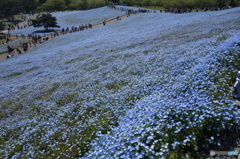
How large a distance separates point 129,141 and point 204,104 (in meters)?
2.80

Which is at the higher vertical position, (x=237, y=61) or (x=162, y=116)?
(x=237, y=61)

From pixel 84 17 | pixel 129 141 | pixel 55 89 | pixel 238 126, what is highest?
pixel 84 17

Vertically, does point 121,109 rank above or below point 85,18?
below

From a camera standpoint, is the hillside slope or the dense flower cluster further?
the dense flower cluster

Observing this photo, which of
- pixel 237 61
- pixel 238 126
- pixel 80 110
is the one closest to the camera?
pixel 238 126

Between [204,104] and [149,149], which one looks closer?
[149,149]

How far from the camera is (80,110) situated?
9562 millimetres

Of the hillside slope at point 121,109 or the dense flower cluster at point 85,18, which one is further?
the dense flower cluster at point 85,18

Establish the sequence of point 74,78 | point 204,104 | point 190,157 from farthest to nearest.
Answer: point 74,78 → point 204,104 → point 190,157

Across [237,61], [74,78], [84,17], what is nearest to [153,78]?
[237,61]

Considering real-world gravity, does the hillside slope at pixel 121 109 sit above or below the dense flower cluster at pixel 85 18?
below

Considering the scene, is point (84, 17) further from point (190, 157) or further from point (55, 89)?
point (190, 157)

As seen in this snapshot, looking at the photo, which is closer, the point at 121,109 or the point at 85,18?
the point at 121,109

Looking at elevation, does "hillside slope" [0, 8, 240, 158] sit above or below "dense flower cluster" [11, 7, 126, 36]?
below
